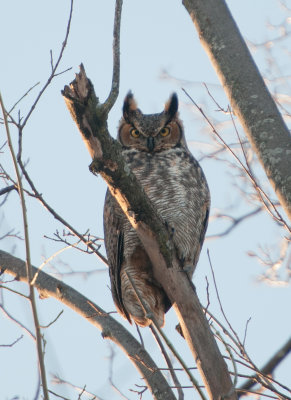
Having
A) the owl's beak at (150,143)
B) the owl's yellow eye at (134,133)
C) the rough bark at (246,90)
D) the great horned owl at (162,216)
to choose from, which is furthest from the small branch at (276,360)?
the owl's yellow eye at (134,133)

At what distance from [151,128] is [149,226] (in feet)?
5.33

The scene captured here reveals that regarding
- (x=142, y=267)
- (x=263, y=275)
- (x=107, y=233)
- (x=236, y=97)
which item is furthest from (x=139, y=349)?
(x=263, y=275)

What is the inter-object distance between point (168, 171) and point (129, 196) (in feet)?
4.43

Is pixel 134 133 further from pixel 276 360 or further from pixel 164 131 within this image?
pixel 276 360

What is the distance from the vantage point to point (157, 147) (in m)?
4.33

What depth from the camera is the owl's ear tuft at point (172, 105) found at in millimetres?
4574

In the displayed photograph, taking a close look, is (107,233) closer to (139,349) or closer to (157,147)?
(157,147)

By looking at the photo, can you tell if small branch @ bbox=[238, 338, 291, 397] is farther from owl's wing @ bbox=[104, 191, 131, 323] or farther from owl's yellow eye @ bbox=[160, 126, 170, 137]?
owl's yellow eye @ bbox=[160, 126, 170, 137]

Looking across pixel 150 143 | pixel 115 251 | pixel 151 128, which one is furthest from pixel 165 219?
pixel 151 128

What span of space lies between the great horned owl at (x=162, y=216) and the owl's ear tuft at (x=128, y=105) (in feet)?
1.15

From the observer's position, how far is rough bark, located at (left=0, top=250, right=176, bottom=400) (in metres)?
3.05

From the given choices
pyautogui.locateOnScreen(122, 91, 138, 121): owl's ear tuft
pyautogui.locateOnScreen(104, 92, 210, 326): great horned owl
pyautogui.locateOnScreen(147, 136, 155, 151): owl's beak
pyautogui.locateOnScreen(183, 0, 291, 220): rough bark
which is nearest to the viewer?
pyautogui.locateOnScreen(183, 0, 291, 220): rough bark

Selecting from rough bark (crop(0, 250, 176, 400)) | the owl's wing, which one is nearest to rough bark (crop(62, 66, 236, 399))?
rough bark (crop(0, 250, 176, 400))

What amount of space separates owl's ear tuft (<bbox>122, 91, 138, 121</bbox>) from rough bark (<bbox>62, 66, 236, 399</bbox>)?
1.64m
